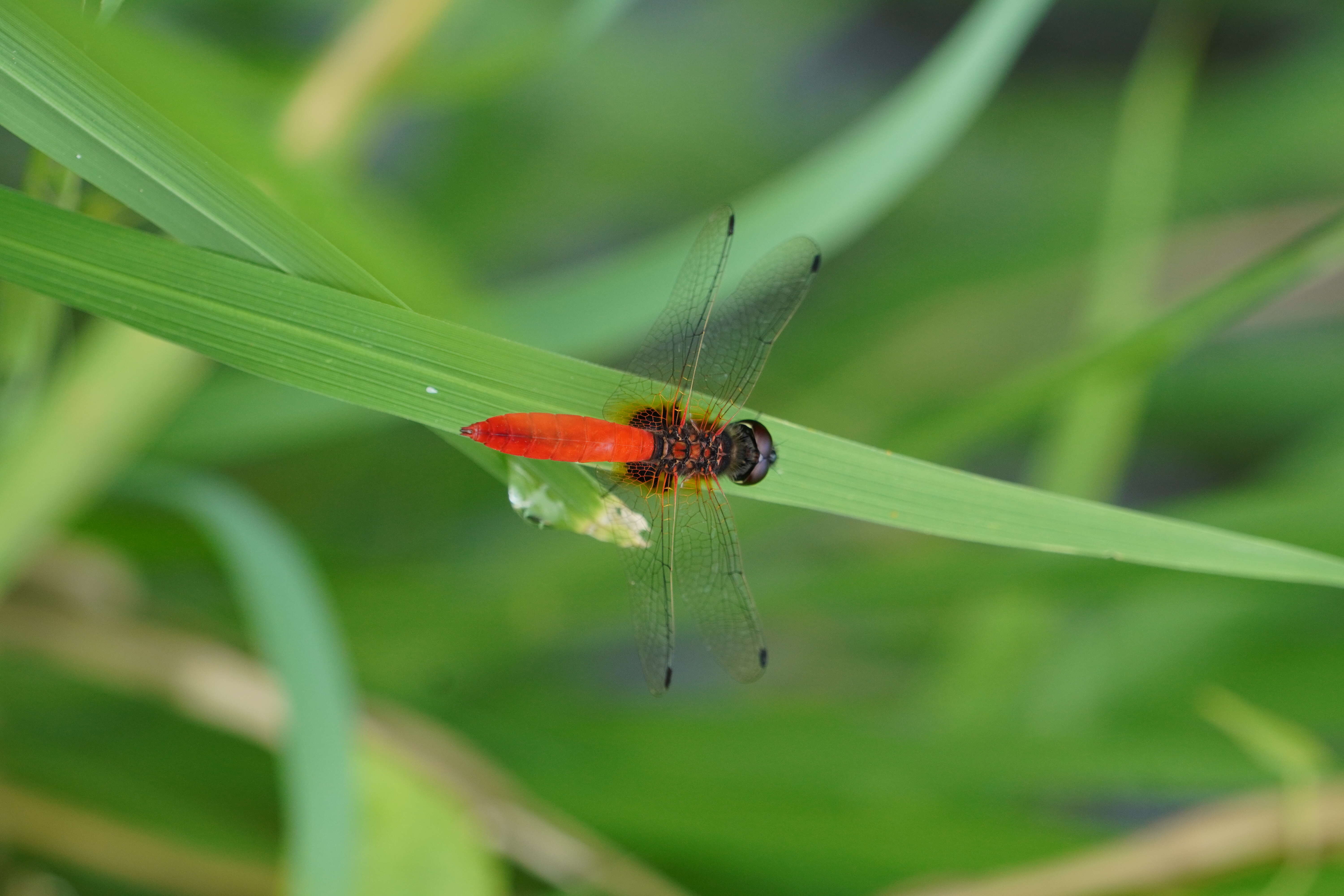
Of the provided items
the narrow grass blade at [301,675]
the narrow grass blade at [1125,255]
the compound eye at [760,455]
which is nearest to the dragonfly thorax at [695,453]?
the compound eye at [760,455]

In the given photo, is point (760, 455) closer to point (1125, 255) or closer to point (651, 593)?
point (651, 593)

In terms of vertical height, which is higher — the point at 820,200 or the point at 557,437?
the point at 820,200

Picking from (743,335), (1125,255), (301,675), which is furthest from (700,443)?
(1125,255)

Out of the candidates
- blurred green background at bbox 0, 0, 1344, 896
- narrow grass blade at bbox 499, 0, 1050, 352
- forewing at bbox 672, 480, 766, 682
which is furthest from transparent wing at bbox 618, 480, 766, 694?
blurred green background at bbox 0, 0, 1344, 896

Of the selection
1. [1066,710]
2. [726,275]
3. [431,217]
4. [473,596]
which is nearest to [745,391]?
[726,275]

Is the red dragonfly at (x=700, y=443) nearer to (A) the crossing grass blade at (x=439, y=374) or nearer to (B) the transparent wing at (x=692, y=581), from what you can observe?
(B) the transparent wing at (x=692, y=581)

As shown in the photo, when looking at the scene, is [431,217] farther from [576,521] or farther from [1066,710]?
A: [1066,710]
